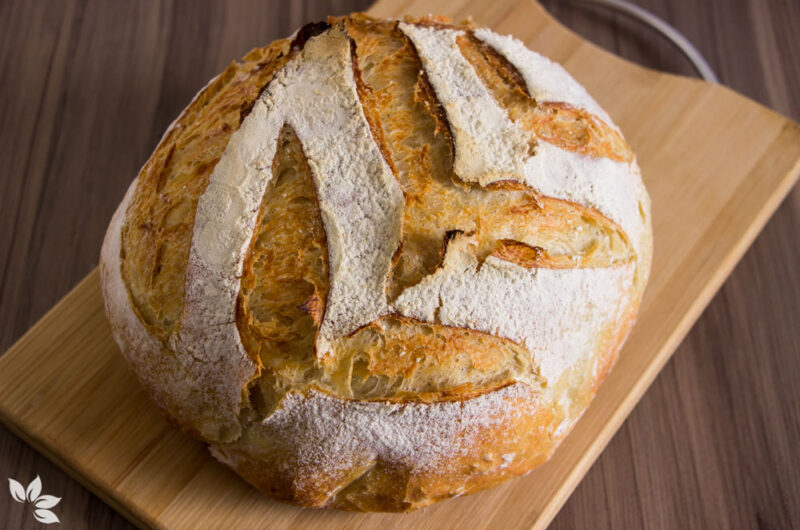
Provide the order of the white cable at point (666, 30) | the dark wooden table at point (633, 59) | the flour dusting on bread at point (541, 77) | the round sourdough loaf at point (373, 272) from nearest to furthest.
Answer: the round sourdough loaf at point (373, 272) < the flour dusting on bread at point (541, 77) < the dark wooden table at point (633, 59) < the white cable at point (666, 30)

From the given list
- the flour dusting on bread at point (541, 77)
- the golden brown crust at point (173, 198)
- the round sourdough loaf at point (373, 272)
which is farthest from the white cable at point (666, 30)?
the golden brown crust at point (173, 198)

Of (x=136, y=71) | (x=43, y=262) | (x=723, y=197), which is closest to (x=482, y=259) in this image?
(x=723, y=197)

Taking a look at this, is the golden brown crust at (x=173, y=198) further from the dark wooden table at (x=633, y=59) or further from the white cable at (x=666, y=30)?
the white cable at (x=666, y=30)

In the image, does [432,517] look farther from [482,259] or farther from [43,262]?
[43,262]

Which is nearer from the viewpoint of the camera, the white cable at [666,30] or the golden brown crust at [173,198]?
the golden brown crust at [173,198]

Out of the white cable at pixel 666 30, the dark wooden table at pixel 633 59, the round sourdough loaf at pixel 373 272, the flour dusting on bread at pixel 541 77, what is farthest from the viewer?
the white cable at pixel 666 30

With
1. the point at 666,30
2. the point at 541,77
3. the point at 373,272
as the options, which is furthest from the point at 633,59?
the point at 373,272
